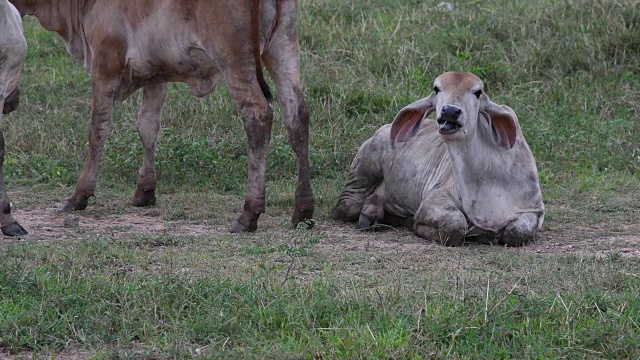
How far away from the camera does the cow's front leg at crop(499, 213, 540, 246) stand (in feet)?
21.2

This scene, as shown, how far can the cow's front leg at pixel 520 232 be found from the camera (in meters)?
6.45

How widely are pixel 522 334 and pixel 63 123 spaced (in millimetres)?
5742

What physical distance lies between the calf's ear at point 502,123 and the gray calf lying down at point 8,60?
2.59 meters

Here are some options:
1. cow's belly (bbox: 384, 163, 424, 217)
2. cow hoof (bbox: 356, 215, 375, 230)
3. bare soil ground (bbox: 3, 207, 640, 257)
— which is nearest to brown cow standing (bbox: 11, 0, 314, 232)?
bare soil ground (bbox: 3, 207, 640, 257)

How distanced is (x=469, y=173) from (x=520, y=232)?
47 cm

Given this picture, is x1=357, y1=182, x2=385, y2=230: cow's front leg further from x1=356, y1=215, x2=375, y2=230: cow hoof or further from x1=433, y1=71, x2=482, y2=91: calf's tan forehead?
x1=433, y1=71, x2=482, y2=91: calf's tan forehead

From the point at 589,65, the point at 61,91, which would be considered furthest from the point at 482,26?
the point at 61,91

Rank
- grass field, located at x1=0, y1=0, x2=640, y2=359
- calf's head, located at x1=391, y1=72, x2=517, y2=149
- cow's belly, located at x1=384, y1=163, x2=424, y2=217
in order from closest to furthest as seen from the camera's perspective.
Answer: grass field, located at x1=0, y1=0, x2=640, y2=359 < calf's head, located at x1=391, y1=72, x2=517, y2=149 < cow's belly, located at x1=384, y1=163, x2=424, y2=217

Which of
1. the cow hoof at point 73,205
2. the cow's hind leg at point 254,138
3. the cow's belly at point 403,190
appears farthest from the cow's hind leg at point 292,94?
the cow hoof at point 73,205

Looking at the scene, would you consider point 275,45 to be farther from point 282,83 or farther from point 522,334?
point 522,334

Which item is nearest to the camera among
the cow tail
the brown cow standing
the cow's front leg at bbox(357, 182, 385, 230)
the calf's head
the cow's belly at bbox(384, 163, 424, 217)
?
the calf's head

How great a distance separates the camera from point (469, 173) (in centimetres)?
668

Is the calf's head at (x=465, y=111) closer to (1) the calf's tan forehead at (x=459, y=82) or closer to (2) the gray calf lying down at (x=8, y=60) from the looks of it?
(1) the calf's tan forehead at (x=459, y=82)

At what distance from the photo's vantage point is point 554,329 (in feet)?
14.8
